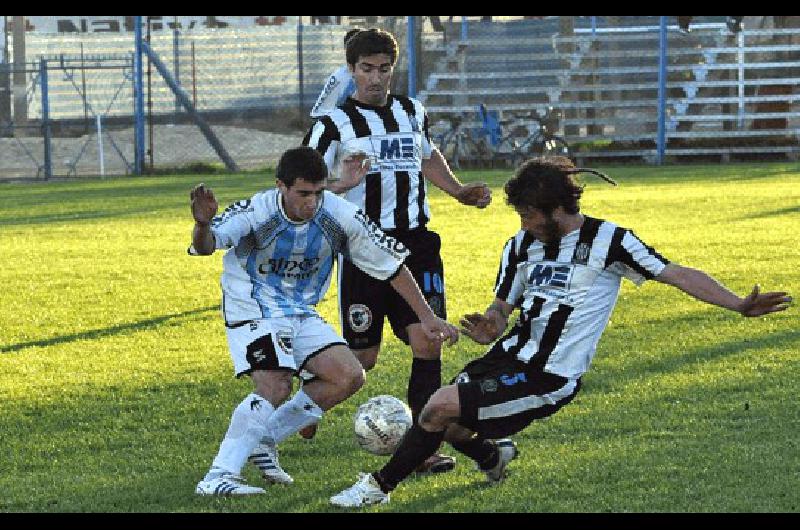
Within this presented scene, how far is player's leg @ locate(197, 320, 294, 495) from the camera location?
5.89 meters

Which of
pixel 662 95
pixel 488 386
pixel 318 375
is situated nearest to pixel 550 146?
pixel 662 95

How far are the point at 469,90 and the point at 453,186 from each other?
21.5m

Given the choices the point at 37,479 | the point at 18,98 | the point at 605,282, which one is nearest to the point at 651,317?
the point at 605,282

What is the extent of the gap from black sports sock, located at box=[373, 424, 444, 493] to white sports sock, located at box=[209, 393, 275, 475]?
58cm

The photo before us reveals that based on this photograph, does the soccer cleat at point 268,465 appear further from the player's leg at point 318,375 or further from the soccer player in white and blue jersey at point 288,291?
the player's leg at point 318,375

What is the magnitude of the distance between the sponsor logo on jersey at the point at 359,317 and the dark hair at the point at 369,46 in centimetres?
113

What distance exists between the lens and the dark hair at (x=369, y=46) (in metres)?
6.84

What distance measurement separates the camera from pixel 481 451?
591 centimetres

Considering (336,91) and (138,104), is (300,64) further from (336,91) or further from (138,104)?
(336,91)

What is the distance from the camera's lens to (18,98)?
30.9 metres

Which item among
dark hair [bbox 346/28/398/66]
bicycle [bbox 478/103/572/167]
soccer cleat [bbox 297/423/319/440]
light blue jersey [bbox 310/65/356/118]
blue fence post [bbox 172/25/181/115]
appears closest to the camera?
soccer cleat [bbox 297/423/319/440]

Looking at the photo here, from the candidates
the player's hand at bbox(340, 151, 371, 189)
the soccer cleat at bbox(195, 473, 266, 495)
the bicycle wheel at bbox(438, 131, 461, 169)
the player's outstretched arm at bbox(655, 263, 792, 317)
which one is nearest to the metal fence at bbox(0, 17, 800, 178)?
the bicycle wheel at bbox(438, 131, 461, 169)

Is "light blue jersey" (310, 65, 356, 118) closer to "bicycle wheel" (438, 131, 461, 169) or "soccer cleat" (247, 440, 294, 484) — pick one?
"soccer cleat" (247, 440, 294, 484)

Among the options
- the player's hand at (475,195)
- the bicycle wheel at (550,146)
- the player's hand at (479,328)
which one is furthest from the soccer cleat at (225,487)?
the bicycle wheel at (550,146)
